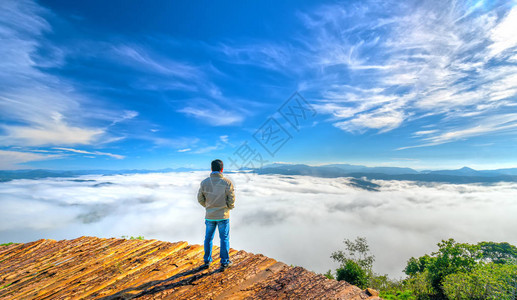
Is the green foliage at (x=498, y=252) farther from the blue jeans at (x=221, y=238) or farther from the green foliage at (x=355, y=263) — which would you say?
the blue jeans at (x=221, y=238)

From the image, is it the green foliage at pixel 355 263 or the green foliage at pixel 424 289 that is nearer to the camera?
the green foliage at pixel 424 289

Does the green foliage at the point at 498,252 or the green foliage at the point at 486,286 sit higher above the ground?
the green foliage at the point at 486,286

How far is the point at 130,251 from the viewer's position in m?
6.89

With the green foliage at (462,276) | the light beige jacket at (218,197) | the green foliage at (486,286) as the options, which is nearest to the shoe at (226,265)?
the light beige jacket at (218,197)

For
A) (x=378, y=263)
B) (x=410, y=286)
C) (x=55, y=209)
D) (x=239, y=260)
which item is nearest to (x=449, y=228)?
(x=378, y=263)

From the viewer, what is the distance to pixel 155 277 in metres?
5.07

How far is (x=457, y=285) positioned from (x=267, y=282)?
116 ft

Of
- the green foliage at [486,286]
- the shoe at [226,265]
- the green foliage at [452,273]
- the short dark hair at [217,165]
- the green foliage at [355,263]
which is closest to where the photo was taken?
the shoe at [226,265]

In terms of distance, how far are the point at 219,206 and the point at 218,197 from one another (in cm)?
28

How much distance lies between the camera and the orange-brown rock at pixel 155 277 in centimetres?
434

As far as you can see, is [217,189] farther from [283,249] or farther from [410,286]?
[283,249]

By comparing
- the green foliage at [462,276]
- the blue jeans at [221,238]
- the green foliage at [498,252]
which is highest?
the blue jeans at [221,238]

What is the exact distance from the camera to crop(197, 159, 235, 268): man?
539 centimetres

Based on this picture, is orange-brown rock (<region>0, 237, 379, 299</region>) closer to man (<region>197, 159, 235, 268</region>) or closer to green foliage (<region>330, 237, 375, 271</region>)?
man (<region>197, 159, 235, 268</region>)
